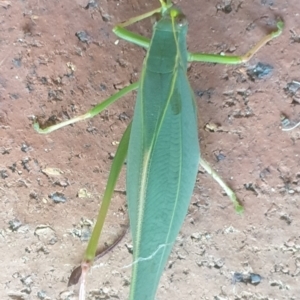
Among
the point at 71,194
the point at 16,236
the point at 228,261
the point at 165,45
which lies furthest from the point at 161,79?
the point at 16,236

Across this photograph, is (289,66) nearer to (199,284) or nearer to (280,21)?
(280,21)

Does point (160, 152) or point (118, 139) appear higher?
point (160, 152)

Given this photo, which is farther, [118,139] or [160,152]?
[118,139]

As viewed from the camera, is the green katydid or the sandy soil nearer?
the green katydid

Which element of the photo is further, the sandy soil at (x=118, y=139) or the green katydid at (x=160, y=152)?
the sandy soil at (x=118, y=139)
